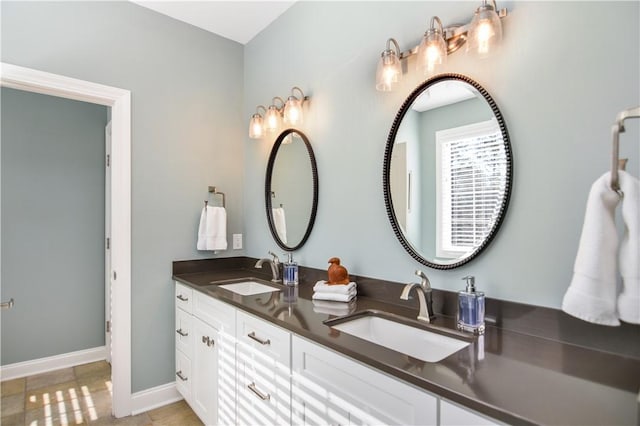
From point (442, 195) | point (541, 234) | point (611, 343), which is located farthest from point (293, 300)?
point (611, 343)

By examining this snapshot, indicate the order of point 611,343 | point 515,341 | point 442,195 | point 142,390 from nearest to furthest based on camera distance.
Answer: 1. point 611,343
2. point 515,341
3. point 442,195
4. point 142,390

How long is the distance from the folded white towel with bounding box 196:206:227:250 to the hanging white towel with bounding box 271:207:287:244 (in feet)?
1.35

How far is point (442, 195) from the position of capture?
150 centimetres

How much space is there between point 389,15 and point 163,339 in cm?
242

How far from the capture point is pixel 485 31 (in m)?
1.27

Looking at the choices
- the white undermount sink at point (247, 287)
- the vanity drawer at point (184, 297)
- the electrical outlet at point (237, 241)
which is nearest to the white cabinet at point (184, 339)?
the vanity drawer at point (184, 297)

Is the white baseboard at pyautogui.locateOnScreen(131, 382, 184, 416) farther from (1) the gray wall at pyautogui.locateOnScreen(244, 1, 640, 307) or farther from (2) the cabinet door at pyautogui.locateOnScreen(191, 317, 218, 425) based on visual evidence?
(1) the gray wall at pyautogui.locateOnScreen(244, 1, 640, 307)

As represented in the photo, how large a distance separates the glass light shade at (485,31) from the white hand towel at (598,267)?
69cm

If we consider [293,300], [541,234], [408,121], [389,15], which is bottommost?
[293,300]

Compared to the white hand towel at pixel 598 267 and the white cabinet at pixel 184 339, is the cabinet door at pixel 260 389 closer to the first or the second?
the white cabinet at pixel 184 339

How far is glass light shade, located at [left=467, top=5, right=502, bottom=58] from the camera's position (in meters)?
1.26

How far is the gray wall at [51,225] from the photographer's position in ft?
9.33

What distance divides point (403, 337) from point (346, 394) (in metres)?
0.40

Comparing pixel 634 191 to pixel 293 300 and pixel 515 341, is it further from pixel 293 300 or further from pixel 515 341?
pixel 293 300
